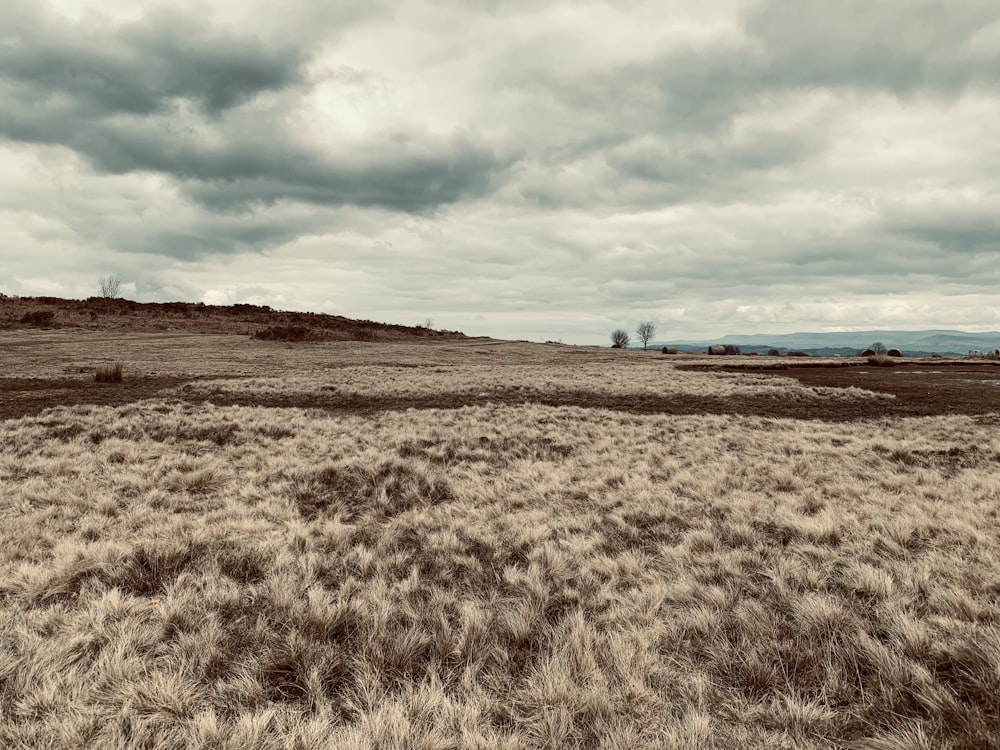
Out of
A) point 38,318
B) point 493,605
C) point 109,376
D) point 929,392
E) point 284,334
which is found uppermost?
point 38,318

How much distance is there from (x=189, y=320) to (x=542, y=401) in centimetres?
6100

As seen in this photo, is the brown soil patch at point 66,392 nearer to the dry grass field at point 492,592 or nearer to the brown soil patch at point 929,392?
the dry grass field at point 492,592

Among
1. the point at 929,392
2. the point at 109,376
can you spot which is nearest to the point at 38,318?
the point at 109,376

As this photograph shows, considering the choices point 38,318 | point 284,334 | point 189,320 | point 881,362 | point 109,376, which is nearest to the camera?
point 109,376

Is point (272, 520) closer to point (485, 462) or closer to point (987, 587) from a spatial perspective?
point (485, 462)

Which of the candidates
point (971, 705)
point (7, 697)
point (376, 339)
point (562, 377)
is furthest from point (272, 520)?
point (376, 339)

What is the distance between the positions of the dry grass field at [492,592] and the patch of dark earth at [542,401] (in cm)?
590

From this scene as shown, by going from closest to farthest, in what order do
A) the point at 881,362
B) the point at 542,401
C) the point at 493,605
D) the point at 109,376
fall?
the point at 493,605 → the point at 542,401 → the point at 109,376 → the point at 881,362

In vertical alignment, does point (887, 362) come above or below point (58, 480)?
above

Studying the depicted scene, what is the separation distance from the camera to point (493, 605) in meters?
5.05

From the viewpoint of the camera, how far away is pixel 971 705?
11.2ft

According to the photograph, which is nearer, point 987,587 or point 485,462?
point 987,587

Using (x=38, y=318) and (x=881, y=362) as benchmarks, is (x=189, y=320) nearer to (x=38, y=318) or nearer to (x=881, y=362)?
(x=38, y=318)

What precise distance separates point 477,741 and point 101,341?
2112 inches
